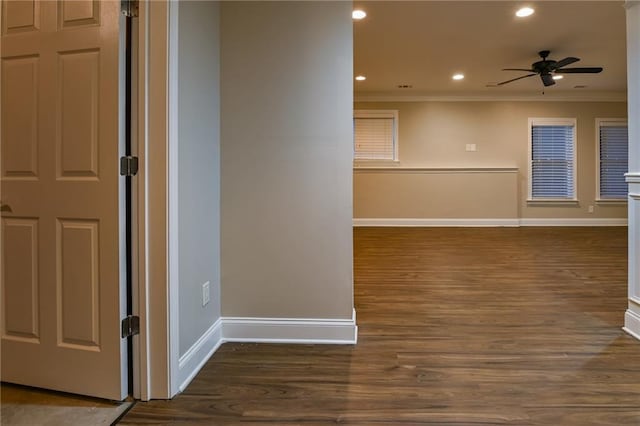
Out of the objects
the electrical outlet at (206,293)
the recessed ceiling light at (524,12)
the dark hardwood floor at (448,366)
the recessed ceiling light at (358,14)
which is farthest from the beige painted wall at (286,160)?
the recessed ceiling light at (524,12)

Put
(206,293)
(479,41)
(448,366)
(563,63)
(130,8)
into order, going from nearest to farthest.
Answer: (130,8) → (448,366) → (206,293) → (479,41) → (563,63)

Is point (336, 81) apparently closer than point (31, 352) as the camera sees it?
→ No

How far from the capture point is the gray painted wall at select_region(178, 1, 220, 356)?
175cm

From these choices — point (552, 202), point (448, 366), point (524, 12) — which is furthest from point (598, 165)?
point (448, 366)

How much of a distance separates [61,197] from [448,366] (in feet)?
6.29

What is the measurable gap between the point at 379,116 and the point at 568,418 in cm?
679

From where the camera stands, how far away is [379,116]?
771cm

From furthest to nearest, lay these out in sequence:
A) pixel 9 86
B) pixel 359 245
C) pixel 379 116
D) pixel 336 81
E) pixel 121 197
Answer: pixel 379 116 → pixel 359 245 → pixel 336 81 → pixel 9 86 → pixel 121 197

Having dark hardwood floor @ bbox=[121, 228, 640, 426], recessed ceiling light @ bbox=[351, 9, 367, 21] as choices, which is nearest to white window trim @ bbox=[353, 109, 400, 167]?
recessed ceiling light @ bbox=[351, 9, 367, 21]

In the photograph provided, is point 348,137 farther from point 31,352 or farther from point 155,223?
point 31,352

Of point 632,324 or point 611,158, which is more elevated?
point 611,158

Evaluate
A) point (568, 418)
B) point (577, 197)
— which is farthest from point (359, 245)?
point (577, 197)

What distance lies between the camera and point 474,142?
767 centimetres

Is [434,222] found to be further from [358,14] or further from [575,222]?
[358,14]
